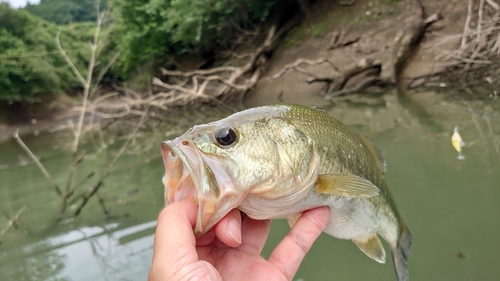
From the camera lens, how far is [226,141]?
1.31 meters

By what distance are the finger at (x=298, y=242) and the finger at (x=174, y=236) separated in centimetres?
46

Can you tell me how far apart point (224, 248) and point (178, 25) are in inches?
641

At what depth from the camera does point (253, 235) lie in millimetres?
1744

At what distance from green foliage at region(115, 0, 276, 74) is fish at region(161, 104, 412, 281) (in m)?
13.8

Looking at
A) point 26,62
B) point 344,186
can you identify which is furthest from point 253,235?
point 26,62

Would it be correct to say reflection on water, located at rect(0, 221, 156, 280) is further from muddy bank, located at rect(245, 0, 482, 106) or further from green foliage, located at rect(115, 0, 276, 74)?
green foliage, located at rect(115, 0, 276, 74)

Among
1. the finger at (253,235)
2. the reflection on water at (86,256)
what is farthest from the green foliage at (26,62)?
the finger at (253,235)

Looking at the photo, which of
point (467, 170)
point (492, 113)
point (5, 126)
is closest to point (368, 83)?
point (492, 113)

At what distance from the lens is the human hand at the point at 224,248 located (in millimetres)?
1247

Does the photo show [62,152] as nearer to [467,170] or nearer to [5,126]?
[467,170]

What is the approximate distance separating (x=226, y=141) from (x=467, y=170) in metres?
3.01

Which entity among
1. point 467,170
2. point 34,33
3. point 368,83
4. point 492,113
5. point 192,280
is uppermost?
point 34,33

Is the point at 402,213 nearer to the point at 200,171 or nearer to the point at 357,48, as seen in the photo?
the point at 200,171

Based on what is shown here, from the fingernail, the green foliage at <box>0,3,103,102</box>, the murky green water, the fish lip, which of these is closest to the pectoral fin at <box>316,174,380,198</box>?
the fingernail
